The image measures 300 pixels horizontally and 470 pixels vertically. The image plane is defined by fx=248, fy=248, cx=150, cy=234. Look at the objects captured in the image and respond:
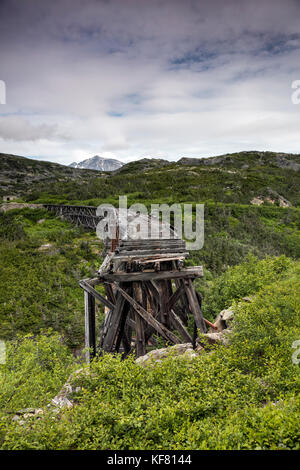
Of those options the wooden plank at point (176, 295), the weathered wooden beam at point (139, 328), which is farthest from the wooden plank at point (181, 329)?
the weathered wooden beam at point (139, 328)

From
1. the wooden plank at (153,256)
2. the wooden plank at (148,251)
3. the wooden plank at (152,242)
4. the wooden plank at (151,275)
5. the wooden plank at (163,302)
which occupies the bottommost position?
the wooden plank at (163,302)

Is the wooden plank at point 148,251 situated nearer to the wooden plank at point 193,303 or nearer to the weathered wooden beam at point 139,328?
the weathered wooden beam at point 139,328

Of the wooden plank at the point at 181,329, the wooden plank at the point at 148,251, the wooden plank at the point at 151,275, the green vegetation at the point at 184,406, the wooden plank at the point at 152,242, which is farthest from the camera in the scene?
the wooden plank at the point at 181,329

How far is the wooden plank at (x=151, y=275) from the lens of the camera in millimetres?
6953

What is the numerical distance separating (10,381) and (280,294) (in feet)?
23.8

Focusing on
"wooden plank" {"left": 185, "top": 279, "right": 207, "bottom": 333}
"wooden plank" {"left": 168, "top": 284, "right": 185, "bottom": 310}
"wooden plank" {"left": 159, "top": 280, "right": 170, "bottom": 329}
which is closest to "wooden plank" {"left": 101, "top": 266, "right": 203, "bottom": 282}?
"wooden plank" {"left": 185, "top": 279, "right": 207, "bottom": 333}

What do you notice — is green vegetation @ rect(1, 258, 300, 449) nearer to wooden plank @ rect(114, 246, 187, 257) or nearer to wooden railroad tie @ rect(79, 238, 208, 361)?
wooden railroad tie @ rect(79, 238, 208, 361)

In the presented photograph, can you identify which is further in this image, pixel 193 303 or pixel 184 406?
pixel 193 303

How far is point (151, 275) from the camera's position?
7.17m

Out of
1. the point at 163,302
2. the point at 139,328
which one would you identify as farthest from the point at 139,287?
the point at 163,302

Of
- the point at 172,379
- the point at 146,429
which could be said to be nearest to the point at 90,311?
the point at 172,379

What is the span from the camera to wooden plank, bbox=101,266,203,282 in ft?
22.8

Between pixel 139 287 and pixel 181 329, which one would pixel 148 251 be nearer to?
pixel 139 287
